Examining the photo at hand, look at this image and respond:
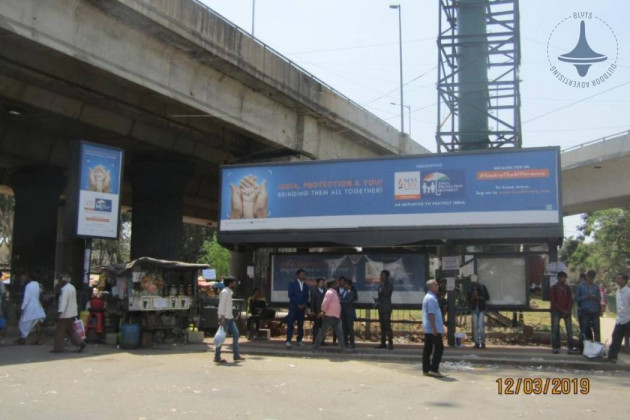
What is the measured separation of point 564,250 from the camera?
316 feet

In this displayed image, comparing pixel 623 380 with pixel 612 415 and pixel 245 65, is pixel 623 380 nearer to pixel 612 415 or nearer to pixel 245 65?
pixel 612 415

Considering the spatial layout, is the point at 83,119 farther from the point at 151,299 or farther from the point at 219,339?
the point at 219,339

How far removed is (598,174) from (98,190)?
22854 mm

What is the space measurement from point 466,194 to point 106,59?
9855 mm

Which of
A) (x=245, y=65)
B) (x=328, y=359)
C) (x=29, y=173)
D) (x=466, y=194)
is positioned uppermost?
(x=245, y=65)

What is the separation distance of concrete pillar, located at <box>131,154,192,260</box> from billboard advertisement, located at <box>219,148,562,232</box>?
8844 mm

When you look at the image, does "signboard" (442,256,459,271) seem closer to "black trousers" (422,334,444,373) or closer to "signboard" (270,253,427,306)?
"signboard" (270,253,427,306)

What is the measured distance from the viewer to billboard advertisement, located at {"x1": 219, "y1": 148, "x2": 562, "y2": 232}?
49.1ft

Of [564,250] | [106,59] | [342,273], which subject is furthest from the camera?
[564,250]

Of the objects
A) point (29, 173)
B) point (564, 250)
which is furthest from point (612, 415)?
point (564, 250)

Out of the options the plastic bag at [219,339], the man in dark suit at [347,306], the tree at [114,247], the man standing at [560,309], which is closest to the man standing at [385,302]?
the man in dark suit at [347,306]

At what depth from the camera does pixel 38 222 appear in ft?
84.1

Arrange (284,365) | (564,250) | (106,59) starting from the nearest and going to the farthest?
(284,365)
(106,59)
(564,250)
